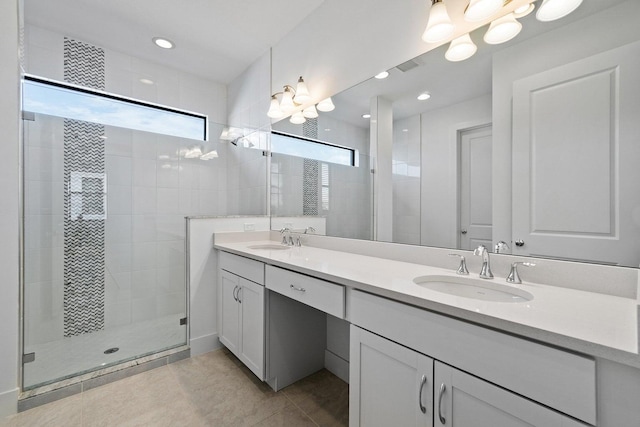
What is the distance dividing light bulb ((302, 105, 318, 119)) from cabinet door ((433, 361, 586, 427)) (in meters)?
1.85

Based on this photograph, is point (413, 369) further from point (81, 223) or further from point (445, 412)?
point (81, 223)

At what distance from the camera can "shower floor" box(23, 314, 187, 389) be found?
68.6 inches

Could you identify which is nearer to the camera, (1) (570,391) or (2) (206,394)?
(1) (570,391)

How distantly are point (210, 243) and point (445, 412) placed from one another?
6.48 ft

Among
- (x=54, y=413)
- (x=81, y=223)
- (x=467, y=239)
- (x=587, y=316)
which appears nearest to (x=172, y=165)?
(x=81, y=223)

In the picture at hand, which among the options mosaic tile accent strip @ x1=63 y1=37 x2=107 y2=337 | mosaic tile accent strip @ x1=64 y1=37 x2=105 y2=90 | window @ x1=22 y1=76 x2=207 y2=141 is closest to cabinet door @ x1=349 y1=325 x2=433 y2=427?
mosaic tile accent strip @ x1=63 y1=37 x2=107 y2=337

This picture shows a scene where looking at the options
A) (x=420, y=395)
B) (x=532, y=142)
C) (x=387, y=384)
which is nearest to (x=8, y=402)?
(x=387, y=384)

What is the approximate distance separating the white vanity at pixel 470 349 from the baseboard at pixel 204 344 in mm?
1185

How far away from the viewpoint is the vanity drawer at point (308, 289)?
118 centimetres

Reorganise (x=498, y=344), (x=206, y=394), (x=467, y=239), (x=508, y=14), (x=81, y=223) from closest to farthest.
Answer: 1. (x=498, y=344)
2. (x=508, y=14)
3. (x=467, y=239)
4. (x=206, y=394)
5. (x=81, y=223)

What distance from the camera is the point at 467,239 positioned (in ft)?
4.24

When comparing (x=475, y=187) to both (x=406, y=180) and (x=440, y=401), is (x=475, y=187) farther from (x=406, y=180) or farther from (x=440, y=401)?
(x=440, y=401)

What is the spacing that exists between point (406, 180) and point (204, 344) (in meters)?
1.98

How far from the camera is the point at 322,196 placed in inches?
86.6
